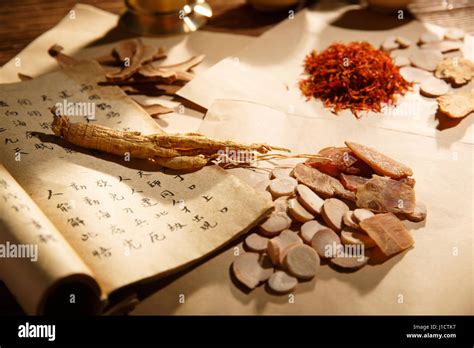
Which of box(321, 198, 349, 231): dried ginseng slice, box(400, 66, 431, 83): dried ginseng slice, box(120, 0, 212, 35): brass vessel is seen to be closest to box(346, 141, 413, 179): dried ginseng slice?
box(321, 198, 349, 231): dried ginseng slice

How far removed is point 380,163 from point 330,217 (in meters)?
0.22

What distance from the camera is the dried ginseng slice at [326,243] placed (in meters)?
1.08

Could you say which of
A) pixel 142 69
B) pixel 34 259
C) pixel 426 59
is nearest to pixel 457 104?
pixel 426 59

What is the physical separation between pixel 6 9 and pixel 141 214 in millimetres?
1341

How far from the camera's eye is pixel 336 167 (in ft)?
4.16

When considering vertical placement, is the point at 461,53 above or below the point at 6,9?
below

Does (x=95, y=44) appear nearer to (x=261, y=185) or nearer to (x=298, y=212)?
(x=261, y=185)

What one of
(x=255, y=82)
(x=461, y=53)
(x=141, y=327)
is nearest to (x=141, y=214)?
(x=141, y=327)

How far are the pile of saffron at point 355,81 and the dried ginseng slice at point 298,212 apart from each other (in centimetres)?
46

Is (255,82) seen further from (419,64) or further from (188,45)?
(419,64)

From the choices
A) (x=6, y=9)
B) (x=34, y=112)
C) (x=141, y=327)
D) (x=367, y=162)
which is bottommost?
(x=141, y=327)

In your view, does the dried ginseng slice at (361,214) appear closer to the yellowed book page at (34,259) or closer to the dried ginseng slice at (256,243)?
the dried ginseng slice at (256,243)

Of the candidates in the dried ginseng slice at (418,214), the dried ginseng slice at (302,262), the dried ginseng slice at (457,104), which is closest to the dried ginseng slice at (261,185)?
the dried ginseng slice at (302,262)

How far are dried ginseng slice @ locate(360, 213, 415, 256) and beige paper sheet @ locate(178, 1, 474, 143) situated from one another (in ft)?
1.37
